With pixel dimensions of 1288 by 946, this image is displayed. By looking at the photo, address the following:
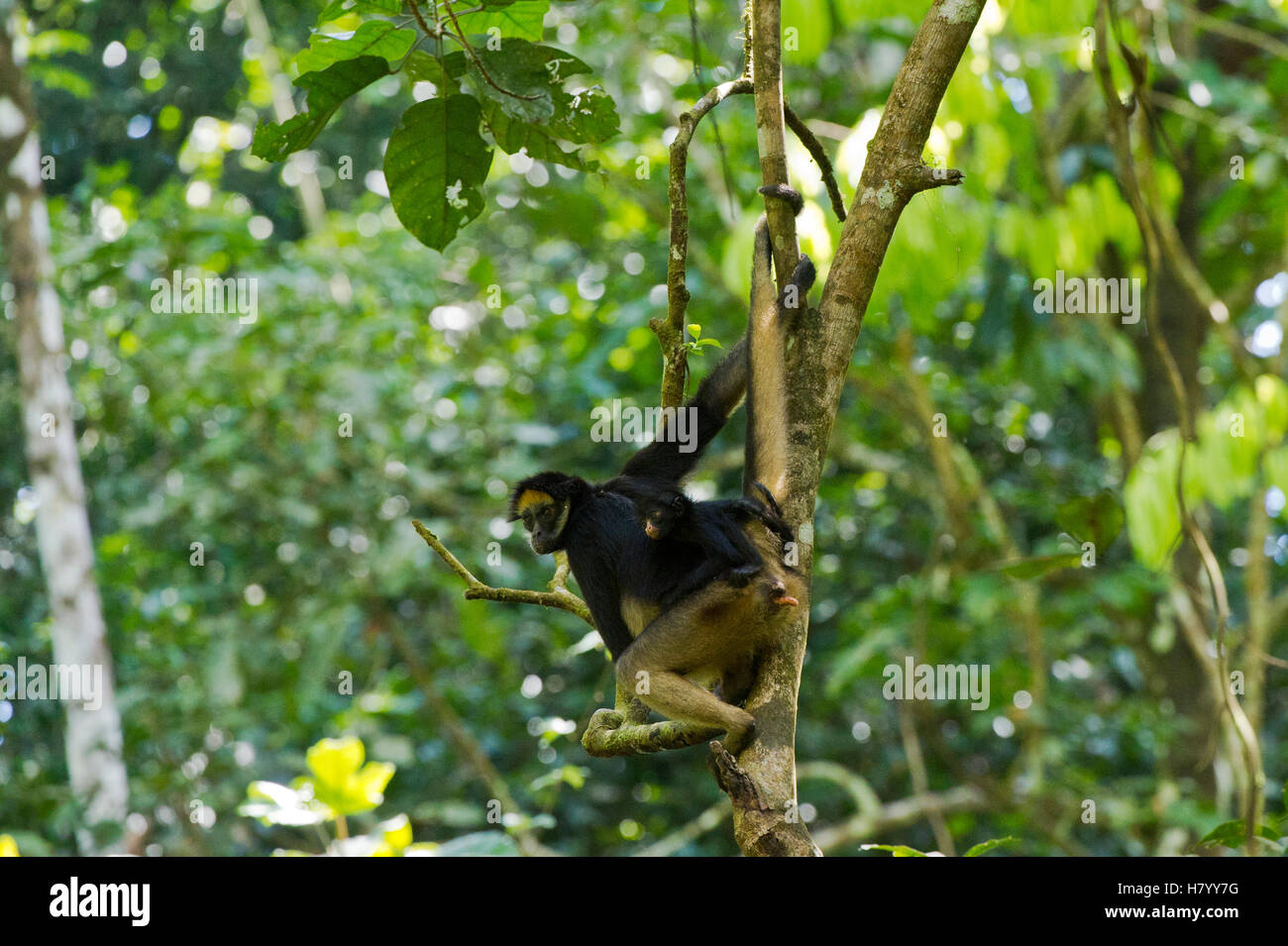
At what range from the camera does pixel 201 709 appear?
853 centimetres

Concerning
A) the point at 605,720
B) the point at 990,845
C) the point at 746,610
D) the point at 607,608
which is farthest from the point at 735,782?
the point at 607,608

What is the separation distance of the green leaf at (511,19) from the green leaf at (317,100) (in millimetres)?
271

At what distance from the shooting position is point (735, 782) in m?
2.32

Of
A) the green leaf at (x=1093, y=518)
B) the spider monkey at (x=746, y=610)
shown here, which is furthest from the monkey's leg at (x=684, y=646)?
the green leaf at (x=1093, y=518)

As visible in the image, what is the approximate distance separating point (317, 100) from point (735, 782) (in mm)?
1914

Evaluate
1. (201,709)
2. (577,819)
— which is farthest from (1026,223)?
(201,709)

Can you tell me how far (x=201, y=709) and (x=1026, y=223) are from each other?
636cm

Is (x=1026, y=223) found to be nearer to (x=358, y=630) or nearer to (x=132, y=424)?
(x=358, y=630)

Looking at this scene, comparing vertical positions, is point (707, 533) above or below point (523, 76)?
below

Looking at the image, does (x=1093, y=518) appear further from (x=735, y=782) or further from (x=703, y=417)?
(x=735, y=782)

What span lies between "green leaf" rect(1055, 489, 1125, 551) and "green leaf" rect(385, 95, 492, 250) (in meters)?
2.06

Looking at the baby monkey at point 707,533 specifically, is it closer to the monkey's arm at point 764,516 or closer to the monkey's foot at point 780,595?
the monkey's arm at point 764,516

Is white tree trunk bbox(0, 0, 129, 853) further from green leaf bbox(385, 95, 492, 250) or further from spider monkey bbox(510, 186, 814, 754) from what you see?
green leaf bbox(385, 95, 492, 250)

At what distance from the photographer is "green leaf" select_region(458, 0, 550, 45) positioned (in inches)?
120
